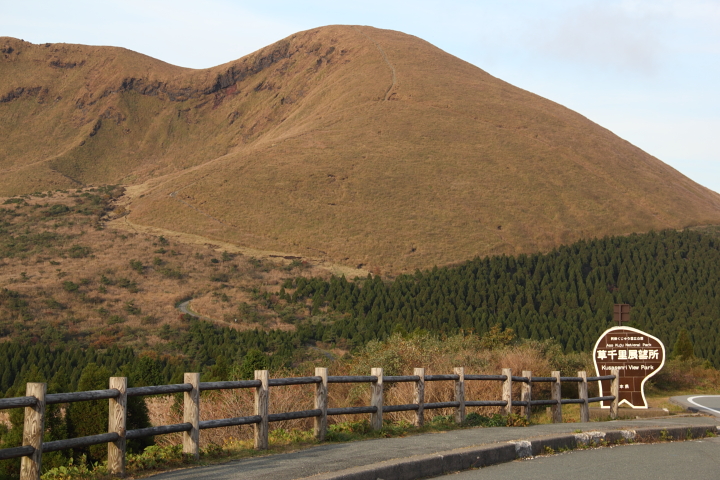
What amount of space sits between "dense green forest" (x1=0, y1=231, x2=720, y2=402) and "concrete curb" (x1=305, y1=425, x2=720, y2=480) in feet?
91.6

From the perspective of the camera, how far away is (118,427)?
760 centimetres

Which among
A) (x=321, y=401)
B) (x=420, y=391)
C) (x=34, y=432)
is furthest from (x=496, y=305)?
(x=34, y=432)

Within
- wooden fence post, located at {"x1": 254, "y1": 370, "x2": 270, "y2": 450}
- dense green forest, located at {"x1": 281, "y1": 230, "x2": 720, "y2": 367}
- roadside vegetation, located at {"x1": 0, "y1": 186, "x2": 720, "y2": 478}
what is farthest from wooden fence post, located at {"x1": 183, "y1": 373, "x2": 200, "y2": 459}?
dense green forest, located at {"x1": 281, "y1": 230, "x2": 720, "y2": 367}

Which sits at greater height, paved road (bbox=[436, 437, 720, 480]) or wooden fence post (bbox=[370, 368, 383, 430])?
wooden fence post (bbox=[370, 368, 383, 430])

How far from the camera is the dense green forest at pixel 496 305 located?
43.3 metres

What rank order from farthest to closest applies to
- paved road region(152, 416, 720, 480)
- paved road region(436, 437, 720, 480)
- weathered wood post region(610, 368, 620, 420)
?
weathered wood post region(610, 368, 620, 420) → paved road region(436, 437, 720, 480) → paved road region(152, 416, 720, 480)

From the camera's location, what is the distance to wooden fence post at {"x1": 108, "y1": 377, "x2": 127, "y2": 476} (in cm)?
752

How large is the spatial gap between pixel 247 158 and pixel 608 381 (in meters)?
72.9

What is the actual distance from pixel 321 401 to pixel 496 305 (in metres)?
49.5

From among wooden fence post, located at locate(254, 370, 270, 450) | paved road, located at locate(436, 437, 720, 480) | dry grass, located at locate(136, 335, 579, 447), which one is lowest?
dry grass, located at locate(136, 335, 579, 447)

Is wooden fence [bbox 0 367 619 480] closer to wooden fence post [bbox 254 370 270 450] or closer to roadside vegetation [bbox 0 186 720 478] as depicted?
wooden fence post [bbox 254 370 270 450]

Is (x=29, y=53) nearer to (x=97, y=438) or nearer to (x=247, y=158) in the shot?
(x=247, y=158)

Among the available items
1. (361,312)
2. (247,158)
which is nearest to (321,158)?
(247,158)

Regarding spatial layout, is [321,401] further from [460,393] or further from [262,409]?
[460,393]
